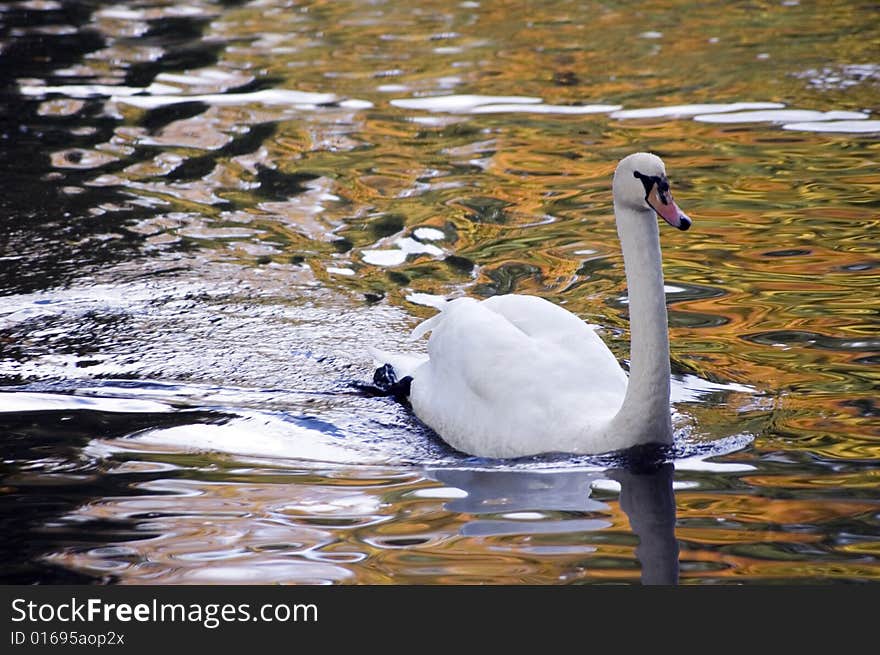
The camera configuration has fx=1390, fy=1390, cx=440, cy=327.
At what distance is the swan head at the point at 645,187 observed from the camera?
599 cm

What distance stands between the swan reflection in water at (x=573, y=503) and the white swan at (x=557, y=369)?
15 centimetres

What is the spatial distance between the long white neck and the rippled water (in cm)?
22

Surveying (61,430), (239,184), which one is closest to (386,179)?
(239,184)

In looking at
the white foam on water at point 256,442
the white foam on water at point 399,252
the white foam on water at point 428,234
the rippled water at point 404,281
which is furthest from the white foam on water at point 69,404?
the white foam on water at point 428,234

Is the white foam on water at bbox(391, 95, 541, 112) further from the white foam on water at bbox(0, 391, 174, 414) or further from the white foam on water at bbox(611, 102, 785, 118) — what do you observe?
the white foam on water at bbox(0, 391, 174, 414)

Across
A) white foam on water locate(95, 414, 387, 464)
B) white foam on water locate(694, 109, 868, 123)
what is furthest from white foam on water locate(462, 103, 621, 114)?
white foam on water locate(95, 414, 387, 464)

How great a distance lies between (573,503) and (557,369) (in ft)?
2.80

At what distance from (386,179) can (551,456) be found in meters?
6.46

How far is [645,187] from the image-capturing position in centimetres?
606

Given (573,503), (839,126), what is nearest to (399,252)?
(573,503)

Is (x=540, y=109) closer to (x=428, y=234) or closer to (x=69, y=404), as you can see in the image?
(x=428, y=234)

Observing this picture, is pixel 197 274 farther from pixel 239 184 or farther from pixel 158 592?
pixel 158 592

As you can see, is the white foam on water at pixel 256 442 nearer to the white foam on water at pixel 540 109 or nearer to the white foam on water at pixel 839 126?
the white foam on water at pixel 839 126

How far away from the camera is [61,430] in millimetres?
7184
